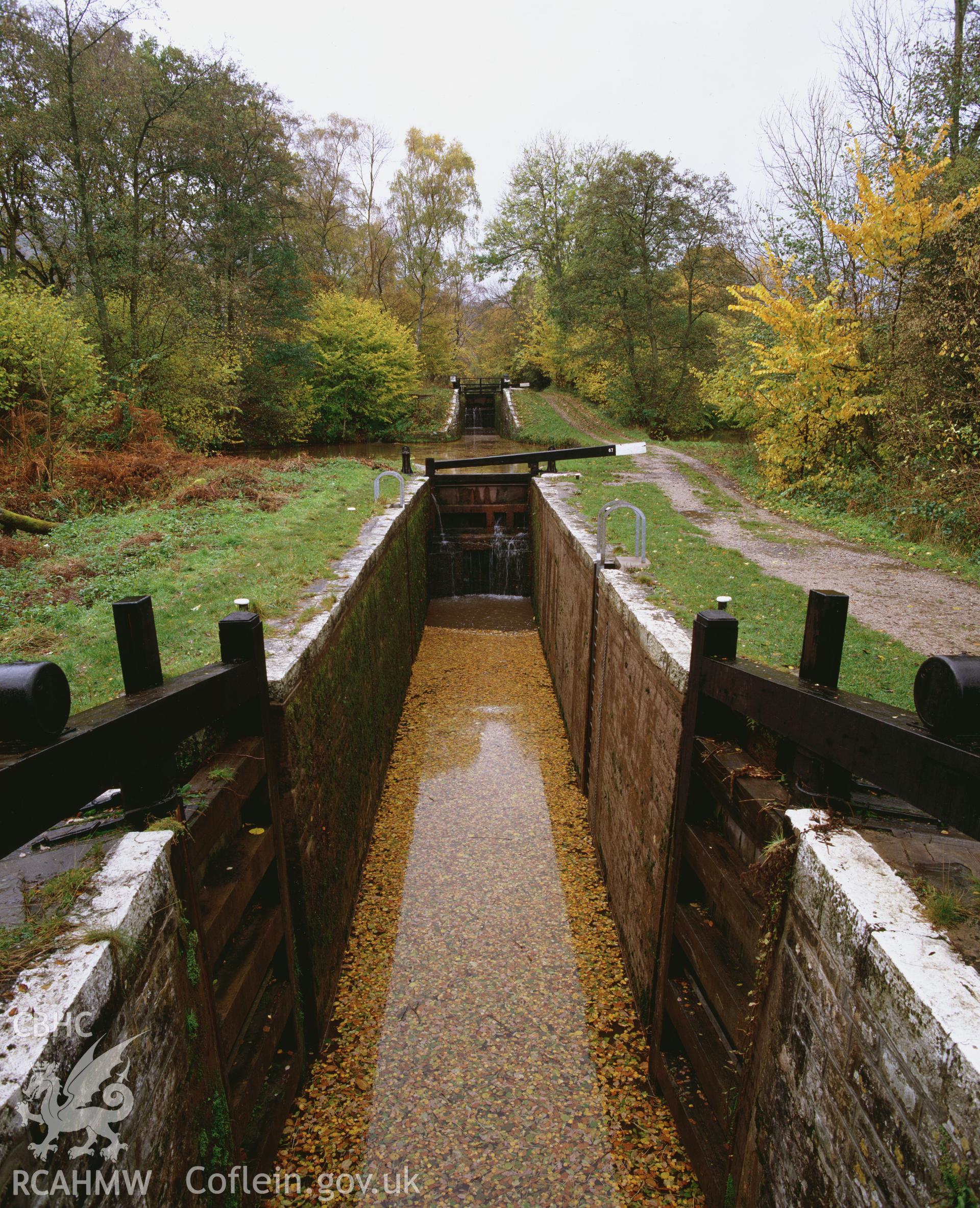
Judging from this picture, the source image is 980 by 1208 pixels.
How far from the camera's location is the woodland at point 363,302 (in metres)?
9.93

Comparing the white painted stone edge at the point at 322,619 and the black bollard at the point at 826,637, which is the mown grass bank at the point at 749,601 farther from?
the white painted stone edge at the point at 322,619

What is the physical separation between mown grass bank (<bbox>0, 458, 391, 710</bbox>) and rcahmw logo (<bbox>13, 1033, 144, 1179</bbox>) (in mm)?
2965

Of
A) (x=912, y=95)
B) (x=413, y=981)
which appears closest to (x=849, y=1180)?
(x=413, y=981)

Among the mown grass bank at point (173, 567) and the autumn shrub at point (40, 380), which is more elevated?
the autumn shrub at point (40, 380)

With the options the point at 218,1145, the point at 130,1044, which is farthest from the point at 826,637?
the point at 218,1145

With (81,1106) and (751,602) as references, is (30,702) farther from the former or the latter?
(751,602)

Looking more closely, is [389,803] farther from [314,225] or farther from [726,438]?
[314,225]

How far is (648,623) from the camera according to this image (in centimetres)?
457

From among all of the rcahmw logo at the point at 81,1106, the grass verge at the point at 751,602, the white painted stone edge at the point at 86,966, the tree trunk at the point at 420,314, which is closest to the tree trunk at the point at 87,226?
the grass verge at the point at 751,602

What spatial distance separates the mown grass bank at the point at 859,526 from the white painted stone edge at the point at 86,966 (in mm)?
8013

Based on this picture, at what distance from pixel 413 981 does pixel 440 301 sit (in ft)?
126

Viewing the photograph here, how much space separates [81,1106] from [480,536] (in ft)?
45.8

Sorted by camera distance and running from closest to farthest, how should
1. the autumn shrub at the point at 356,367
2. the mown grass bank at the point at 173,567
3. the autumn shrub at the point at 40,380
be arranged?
1. the mown grass bank at the point at 173,567
2. the autumn shrub at the point at 40,380
3. the autumn shrub at the point at 356,367

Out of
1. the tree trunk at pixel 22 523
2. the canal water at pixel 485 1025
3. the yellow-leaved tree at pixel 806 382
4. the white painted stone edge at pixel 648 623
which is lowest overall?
the canal water at pixel 485 1025
